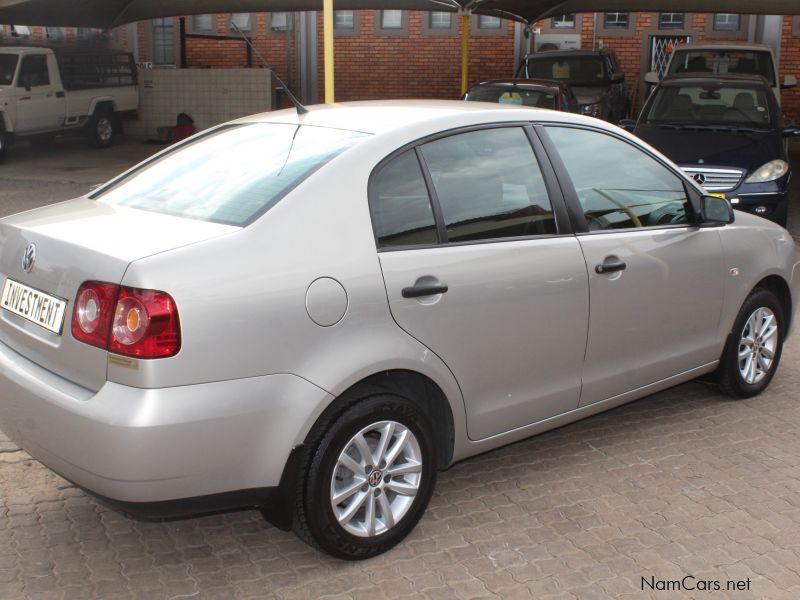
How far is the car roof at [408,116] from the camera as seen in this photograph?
3699mm

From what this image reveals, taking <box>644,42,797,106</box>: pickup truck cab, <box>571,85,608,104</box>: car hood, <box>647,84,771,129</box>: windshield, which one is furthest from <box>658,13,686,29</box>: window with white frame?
<box>647,84,771,129</box>: windshield

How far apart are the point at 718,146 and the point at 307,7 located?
31.7 feet

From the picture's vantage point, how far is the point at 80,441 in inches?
117

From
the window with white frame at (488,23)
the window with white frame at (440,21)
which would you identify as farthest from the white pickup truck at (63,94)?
the window with white frame at (488,23)

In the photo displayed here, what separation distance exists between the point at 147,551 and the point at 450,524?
1199 mm

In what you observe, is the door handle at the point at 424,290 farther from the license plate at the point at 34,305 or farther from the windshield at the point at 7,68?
the windshield at the point at 7,68

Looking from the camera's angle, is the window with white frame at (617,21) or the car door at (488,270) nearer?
the car door at (488,270)

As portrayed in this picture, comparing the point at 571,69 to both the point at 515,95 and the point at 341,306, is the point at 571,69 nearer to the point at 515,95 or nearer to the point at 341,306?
the point at 515,95

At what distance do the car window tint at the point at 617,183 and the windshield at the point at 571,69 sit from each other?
12.5 metres

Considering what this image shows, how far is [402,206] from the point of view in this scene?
349 centimetres

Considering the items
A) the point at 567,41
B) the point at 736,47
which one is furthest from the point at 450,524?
the point at 567,41

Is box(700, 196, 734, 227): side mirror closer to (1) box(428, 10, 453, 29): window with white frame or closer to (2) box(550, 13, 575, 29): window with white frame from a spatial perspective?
(2) box(550, 13, 575, 29): window with white frame

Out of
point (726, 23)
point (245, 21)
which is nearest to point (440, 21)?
point (245, 21)

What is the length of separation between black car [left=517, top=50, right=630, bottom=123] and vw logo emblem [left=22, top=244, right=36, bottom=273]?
45.5ft
